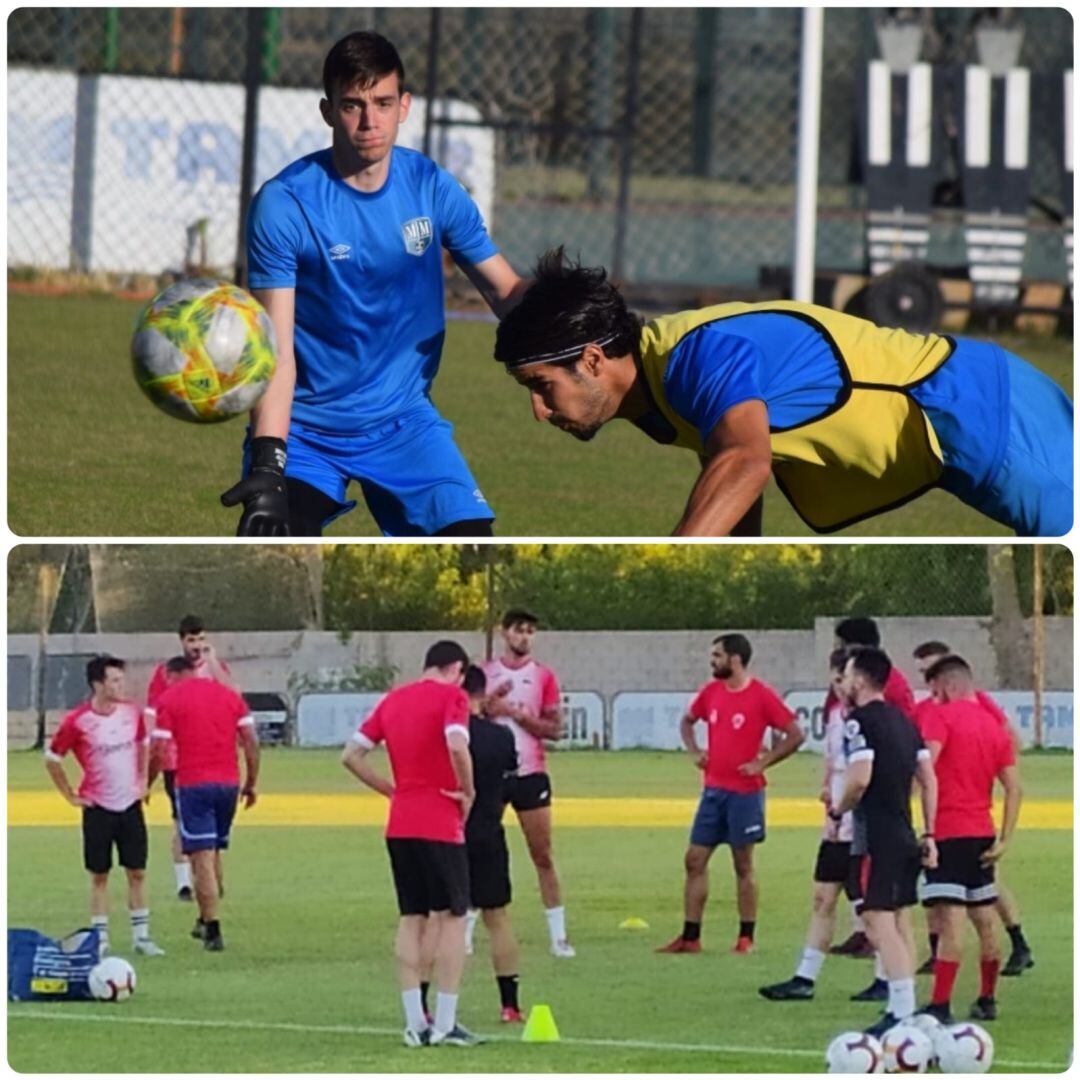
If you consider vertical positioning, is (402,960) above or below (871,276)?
below

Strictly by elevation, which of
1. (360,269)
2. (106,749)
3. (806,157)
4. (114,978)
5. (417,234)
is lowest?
(114,978)

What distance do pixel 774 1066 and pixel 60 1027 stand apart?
1919 mm

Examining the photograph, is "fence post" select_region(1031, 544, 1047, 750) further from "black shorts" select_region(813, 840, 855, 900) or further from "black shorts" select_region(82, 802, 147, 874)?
"black shorts" select_region(82, 802, 147, 874)

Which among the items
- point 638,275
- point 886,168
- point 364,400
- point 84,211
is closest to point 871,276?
point 886,168

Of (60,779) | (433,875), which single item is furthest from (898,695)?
(60,779)

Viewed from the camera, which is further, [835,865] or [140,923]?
[140,923]

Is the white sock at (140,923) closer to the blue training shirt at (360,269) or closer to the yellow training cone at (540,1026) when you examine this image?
the yellow training cone at (540,1026)

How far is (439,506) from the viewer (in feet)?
21.0

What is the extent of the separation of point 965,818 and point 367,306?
2.23 m

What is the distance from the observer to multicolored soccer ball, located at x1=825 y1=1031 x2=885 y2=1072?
5.87m

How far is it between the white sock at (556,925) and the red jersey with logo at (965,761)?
104 centimetres

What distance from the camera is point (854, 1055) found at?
589cm

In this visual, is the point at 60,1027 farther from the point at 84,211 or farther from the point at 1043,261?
the point at 1043,261

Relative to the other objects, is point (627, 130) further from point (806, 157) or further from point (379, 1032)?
point (379, 1032)
